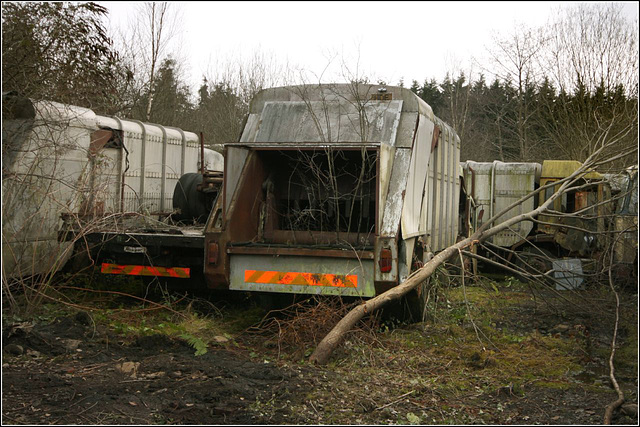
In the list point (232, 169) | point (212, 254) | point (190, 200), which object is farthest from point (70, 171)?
point (212, 254)

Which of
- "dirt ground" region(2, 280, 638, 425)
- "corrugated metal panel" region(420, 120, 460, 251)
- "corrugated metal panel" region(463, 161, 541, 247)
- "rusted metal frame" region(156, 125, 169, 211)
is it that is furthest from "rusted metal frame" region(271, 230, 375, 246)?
"corrugated metal panel" region(463, 161, 541, 247)

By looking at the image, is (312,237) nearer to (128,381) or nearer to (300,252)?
(300,252)

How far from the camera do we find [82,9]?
7.30m

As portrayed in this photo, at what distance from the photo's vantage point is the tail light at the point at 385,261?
6.33 m

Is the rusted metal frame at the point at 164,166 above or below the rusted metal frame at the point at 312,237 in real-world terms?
above

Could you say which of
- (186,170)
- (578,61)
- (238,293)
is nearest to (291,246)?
(238,293)

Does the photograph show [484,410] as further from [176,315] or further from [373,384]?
[176,315]

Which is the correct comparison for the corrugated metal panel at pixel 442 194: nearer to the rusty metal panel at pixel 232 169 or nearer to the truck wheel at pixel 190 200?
the rusty metal panel at pixel 232 169

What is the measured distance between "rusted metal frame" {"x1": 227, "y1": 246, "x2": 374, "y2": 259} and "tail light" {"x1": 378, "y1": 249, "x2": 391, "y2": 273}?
10 cm

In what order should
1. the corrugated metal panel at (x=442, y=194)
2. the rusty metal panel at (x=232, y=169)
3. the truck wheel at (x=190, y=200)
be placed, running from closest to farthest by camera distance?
the rusty metal panel at (x=232, y=169), the corrugated metal panel at (x=442, y=194), the truck wheel at (x=190, y=200)

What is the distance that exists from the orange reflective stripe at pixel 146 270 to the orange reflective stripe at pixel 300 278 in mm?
1390

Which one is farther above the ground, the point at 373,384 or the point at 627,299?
the point at 627,299

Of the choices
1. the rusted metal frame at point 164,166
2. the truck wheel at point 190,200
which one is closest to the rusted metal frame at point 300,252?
the truck wheel at point 190,200

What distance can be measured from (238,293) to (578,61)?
736 inches
